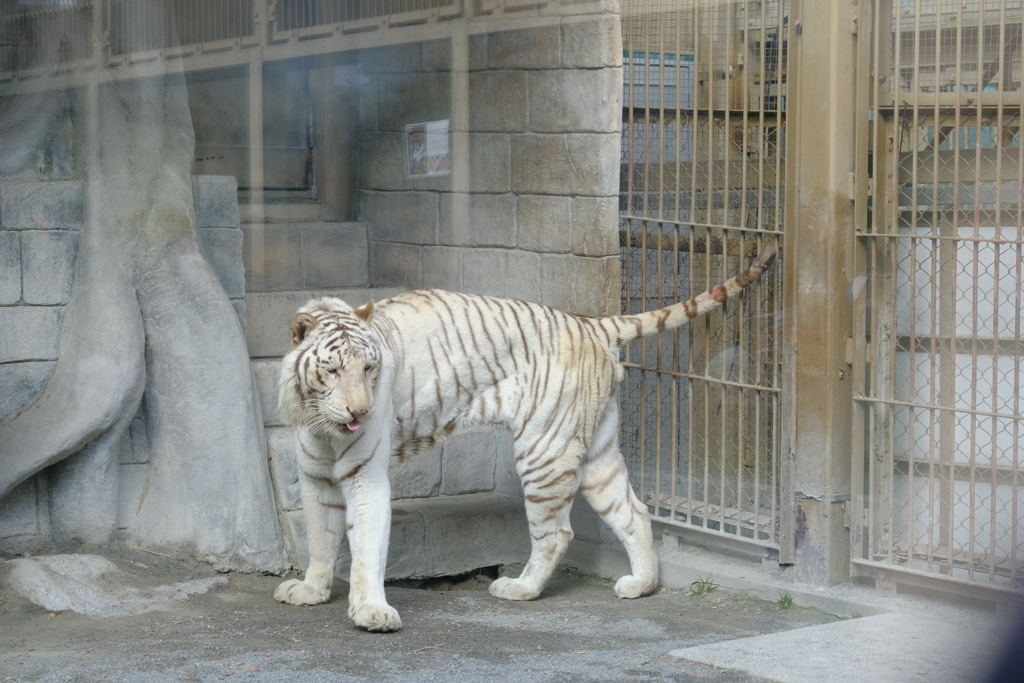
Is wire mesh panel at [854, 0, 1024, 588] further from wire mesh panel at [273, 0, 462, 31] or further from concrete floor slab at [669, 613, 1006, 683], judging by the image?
wire mesh panel at [273, 0, 462, 31]

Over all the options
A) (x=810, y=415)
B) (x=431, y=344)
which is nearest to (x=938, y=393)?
(x=810, y=415)

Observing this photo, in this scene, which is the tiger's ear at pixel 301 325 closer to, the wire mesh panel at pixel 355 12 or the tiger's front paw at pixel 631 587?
the tiger's front paw at pixel 631 587

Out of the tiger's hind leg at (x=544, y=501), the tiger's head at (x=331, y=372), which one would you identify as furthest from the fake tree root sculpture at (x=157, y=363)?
the tiger's hind leg at (x=544, y=501)

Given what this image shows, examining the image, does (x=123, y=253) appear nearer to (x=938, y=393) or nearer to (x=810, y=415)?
(x=810, y=415)

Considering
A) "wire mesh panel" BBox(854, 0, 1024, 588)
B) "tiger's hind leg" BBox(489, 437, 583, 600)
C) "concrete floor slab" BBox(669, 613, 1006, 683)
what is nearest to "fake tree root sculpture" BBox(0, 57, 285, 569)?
"tiger's hind leg" BBox(489, 437, 583, 600)

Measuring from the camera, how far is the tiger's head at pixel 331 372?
14.6 feet

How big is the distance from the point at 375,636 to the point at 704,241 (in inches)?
84.3

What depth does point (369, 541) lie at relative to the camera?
4.53m

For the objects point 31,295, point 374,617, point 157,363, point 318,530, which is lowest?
point 374,617

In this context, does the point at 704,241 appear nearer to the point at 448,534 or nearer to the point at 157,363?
the point at 448,534

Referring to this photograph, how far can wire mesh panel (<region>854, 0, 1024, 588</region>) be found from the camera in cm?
431

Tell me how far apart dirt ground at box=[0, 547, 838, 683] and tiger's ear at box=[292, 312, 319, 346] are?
1047mm

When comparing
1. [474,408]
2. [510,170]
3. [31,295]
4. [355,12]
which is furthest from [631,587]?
[355,12]

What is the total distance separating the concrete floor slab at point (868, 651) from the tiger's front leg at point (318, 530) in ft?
4.85
